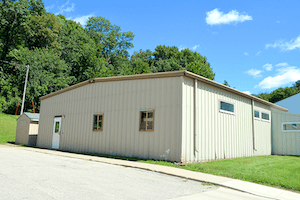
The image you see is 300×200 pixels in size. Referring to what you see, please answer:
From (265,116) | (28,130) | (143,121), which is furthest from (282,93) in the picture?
(143,121)

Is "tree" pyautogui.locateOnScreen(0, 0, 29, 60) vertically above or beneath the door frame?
above

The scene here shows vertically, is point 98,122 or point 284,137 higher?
point 98,122

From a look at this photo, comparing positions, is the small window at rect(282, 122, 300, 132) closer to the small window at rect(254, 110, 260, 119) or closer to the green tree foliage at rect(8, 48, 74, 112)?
the small window at rect(254, 110, 260, 119)

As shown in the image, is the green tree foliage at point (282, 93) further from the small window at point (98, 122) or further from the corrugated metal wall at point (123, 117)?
the small window at point (98, 122)

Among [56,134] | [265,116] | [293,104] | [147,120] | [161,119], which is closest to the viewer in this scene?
[161,119]

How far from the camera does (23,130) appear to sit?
20.0 meters

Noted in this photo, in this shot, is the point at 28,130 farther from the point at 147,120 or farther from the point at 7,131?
the point at 147,120

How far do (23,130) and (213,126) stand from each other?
15.0 meters

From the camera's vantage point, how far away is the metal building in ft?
35.8

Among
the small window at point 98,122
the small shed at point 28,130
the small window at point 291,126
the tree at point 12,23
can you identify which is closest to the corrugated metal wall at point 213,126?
the small window at point 291,126

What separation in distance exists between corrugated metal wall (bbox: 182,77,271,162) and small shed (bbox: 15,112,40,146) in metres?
13.7

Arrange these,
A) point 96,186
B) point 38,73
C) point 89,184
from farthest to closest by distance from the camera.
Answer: point 38,73
point 89,184
point 96,186

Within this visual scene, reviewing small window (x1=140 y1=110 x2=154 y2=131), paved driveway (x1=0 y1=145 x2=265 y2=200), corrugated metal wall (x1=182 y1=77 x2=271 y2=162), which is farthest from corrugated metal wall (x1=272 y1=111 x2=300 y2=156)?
paved driveway (x1=0 y1=145 x2=265 y2=200)

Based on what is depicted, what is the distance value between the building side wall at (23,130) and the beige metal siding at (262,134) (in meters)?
16.3
